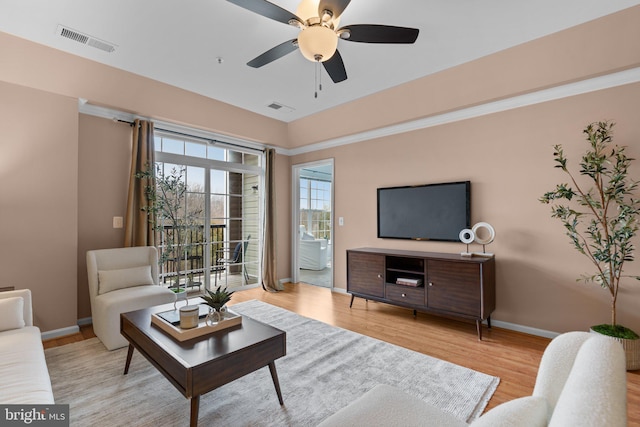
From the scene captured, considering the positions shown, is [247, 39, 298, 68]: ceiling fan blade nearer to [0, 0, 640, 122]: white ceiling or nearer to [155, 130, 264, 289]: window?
[0, 0, 640, 122]: white ceiling

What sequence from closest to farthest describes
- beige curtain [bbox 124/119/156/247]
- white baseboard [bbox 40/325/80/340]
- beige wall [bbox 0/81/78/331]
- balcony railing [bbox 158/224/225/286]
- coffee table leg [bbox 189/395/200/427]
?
coffee table leg [bbox 189/395/200/427], beige wall [bbox 0/81/78/331], white baseboard [bbox 40/325/80/340], beige curtain [bbox 124/119/156/247], balcony railing [bbox 158/224/225/286]

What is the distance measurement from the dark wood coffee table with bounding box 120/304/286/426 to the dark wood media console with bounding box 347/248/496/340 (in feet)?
7.01

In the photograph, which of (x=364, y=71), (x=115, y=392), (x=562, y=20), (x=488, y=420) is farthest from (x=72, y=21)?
(x=562, y=20)

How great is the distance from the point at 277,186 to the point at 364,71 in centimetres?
290

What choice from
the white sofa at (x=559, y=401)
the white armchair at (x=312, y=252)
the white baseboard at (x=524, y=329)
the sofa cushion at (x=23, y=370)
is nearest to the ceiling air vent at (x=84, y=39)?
the sofa cushion at (x=23, y=370)

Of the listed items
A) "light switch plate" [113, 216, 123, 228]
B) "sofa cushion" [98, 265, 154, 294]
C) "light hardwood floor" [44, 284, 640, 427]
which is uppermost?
"light switch plate" [113, 216, 123, 228]

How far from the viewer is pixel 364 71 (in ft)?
11.8

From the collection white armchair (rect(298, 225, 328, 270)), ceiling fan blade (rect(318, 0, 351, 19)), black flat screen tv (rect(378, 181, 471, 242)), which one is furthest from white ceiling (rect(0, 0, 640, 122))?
white armchair (rect(298, 225, 328, 270))

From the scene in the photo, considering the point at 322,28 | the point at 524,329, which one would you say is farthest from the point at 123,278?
the point at 524,329

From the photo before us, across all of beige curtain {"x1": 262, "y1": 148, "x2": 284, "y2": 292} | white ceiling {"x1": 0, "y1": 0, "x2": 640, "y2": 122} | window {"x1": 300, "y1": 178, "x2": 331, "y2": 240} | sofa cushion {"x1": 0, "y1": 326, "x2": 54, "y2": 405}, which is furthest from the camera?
window {"x1": 300, "y1": 178, "x2": 331, "y2": 240}

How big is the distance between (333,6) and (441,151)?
261 centimetres

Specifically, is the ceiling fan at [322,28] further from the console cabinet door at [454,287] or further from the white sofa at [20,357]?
the white sofa at [20,357]

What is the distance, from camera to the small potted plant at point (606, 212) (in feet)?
8.36

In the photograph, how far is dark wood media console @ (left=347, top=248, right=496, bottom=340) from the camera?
3.21 m
